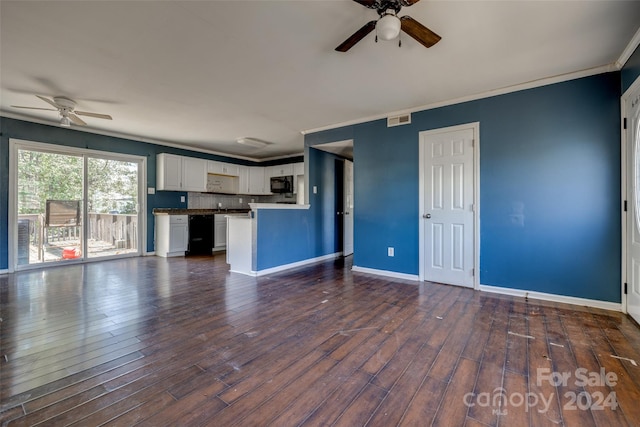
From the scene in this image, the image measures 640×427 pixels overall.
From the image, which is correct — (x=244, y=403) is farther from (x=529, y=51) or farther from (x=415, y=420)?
(x=529, y=51)

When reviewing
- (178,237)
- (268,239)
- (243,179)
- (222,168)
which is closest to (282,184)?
(243,179)

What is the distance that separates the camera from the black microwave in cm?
712

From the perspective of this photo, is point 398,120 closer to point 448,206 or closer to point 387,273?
point 448,206

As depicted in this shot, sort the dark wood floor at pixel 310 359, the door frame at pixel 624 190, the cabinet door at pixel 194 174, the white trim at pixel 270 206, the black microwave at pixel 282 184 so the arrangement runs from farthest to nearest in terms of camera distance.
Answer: the black microwave at pixel 282 184
the cabinet door at pixel 194 174
the white trim at pixel 270 206
the door frame at pixel 624 190
the dark wood floor at pixel 310 359

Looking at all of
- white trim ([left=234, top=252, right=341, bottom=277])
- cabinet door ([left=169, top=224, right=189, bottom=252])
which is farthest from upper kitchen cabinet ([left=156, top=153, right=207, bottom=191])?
white trim ([left=234, top=252, right=341, bottom=277])

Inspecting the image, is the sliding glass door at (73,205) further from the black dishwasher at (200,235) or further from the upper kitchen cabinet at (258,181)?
the upper kitchen cabinet at (258,181)

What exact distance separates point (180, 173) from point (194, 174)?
322 mm

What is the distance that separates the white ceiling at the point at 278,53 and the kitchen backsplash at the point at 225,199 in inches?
117

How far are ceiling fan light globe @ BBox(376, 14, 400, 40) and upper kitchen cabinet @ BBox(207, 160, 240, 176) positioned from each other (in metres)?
5.76

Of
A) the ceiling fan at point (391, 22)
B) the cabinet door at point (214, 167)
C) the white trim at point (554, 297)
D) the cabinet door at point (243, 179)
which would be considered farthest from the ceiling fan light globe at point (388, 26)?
the cabinet door at point (243, 179)

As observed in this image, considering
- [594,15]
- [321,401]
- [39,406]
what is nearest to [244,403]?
[321,401]

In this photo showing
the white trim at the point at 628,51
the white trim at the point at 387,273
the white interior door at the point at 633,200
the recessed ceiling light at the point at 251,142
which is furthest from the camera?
the recessed ceiling light at the point at 251,142

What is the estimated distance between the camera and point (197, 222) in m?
6.15

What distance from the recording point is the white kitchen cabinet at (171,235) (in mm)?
5676
